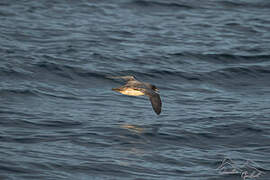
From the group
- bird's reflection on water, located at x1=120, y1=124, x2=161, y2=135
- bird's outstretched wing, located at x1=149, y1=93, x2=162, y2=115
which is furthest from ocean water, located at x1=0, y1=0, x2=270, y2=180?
bird's outstretched wing, located at x1=149, y1=93, x2=162, y2=115

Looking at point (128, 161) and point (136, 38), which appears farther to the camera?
point (136, 38)

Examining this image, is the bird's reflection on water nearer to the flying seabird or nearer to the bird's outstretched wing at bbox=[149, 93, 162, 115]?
the flying seabird

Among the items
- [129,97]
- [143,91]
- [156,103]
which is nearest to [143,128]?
[143,91]

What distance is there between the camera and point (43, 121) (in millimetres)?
12320

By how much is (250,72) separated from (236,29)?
4889mm

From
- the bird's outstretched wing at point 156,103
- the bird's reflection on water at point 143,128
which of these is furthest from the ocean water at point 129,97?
the bird's outstretched wing at point 156,103

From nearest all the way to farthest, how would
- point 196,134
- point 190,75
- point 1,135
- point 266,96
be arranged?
point 1,135 < point 196,134 < point 266,96 < point 190,75

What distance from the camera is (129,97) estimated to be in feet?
48.0

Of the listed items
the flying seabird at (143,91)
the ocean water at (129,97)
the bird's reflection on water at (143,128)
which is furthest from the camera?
the bird's reflection on water at (143,128)

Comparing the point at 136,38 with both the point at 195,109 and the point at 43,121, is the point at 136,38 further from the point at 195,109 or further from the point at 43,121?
the point at 43,121

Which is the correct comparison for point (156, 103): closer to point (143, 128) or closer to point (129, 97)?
point (143, 128)

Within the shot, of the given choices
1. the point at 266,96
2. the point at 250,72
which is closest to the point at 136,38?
the point at 250,72

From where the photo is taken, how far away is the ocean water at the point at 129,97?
409 inches

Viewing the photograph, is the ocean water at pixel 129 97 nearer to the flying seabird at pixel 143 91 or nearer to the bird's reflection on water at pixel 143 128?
the bird's reflection on water at pixel 143 128
